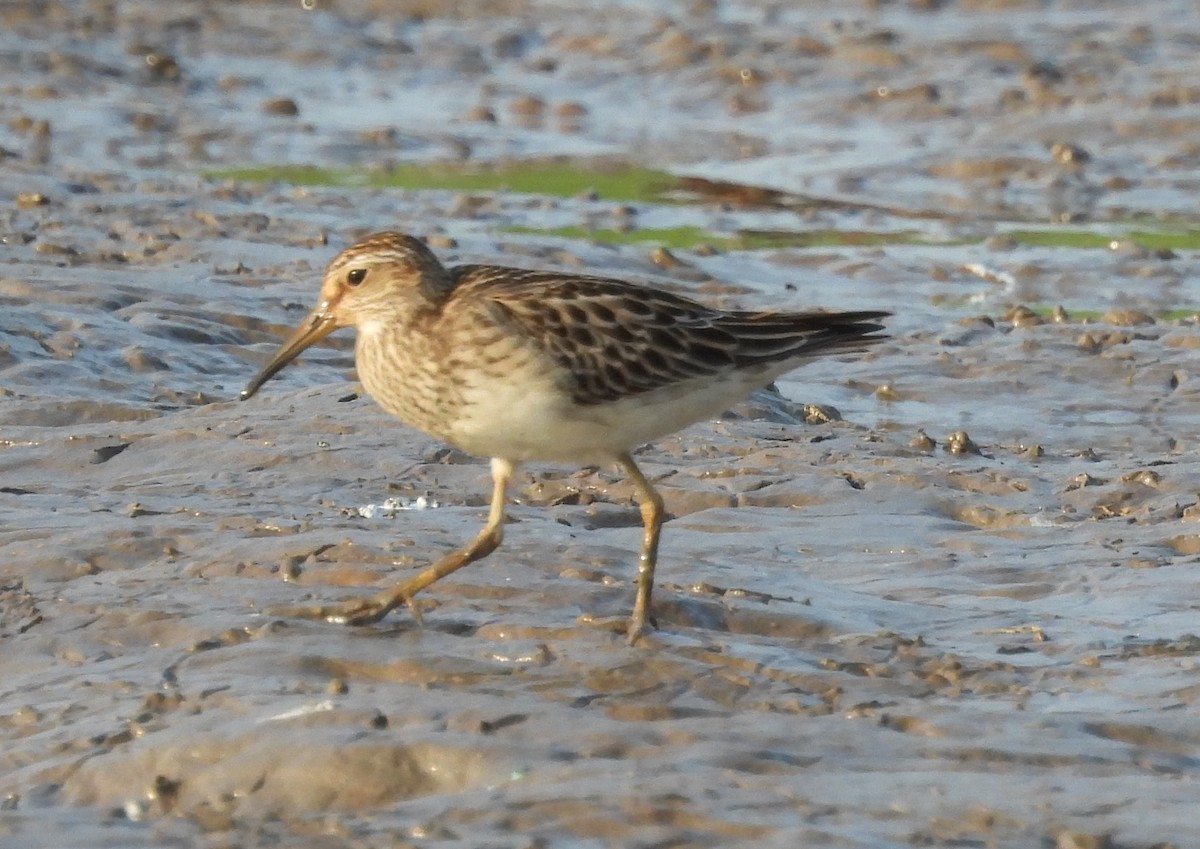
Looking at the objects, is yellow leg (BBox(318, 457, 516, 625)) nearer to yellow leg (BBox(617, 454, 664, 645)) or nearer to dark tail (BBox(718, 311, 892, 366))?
yellow leg (BBox(617, 454, 664, 645))

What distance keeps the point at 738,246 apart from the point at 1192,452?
16.1 feet

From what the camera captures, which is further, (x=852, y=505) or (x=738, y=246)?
(x=738, y=246)

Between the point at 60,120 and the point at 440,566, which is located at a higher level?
the point at 60,120

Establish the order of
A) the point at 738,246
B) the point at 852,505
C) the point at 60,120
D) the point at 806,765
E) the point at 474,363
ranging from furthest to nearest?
the point at 60,120 < the point at 738,246 < the point at 852,505 < the point at 474,363 < the point at 806,765

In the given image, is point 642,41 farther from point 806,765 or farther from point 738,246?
point 806,765

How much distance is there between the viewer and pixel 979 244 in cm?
1427

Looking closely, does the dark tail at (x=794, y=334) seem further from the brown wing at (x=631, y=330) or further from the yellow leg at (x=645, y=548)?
the yellow leg at (x=645, y=548)

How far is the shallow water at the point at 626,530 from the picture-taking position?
5844 mm

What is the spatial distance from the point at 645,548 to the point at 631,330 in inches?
28.5

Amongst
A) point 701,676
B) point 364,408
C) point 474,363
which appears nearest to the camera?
point 701,676

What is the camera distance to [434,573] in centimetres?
720

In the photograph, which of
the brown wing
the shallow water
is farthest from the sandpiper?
the shallow water

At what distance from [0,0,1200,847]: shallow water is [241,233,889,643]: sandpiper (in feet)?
1.44

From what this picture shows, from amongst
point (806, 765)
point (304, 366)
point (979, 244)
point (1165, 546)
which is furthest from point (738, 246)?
point (806, 765)
